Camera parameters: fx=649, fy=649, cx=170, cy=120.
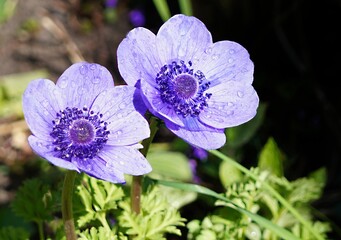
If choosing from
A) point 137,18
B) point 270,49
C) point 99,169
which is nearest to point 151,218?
point 99,169

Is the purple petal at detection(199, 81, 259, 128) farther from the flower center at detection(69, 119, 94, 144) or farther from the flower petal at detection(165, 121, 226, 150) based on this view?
the flower center at detection(69, 119, 94, 144)

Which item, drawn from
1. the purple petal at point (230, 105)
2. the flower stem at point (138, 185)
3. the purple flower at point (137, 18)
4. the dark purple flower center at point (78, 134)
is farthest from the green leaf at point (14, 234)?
the purple flower at point (137, 18)

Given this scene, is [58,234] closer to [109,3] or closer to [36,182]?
[36,182]

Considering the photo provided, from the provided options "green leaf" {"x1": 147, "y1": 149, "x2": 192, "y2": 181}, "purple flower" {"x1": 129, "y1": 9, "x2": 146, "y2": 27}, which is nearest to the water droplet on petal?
"green leaf" {"x1": 147, "y1": 149, "x2": 192, "y2": 181}

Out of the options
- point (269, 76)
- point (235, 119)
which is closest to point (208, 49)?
point (235, 119)

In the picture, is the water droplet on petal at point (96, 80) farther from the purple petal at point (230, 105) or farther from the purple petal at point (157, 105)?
the purple petal at point (230, 105)
